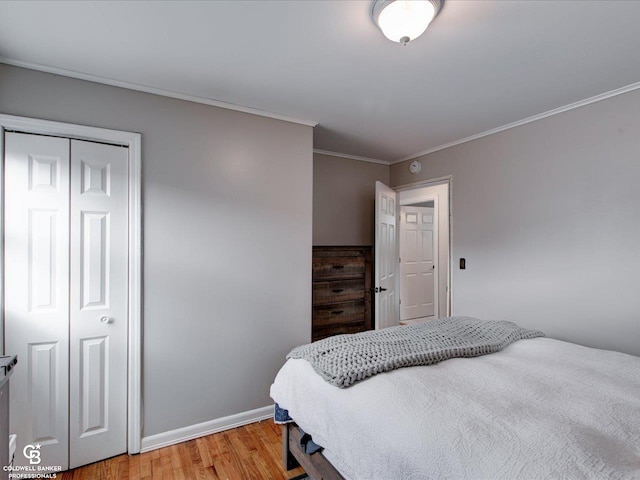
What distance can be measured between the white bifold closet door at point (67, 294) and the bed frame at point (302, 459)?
1099mm

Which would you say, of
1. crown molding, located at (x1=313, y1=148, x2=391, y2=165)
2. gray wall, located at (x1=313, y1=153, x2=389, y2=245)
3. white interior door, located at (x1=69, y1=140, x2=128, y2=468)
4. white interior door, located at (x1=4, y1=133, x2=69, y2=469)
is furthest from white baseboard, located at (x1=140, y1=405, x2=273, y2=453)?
crown molding, located at (x1=313, y1=148, x2=391, y2=165)

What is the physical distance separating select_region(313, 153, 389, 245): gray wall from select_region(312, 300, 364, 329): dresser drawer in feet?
2.27

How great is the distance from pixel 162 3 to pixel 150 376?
2134 millimetres

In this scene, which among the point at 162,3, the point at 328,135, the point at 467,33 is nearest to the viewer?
the point at 162,3

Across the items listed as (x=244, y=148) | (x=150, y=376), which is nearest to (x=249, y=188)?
(x=244, y=148)

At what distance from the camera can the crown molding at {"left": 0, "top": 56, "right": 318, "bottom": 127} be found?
6.22 feet

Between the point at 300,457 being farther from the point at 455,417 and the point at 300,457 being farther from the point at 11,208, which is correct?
the point at 11,208

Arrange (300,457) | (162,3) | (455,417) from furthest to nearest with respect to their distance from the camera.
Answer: (300,457) < (162,3) < (455,417)

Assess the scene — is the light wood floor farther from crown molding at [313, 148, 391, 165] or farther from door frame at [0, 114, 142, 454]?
crown molding at [313, 148, 391, 165]

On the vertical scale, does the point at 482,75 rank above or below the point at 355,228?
above

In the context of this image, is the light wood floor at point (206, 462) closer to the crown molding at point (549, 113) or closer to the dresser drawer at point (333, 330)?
the dresser drawer at point (333, 330)

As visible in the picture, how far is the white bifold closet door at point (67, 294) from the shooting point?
74.1 inches

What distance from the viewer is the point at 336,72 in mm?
1987

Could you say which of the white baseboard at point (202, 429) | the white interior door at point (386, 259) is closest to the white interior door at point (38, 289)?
the white baseboard at point (202, 429)
